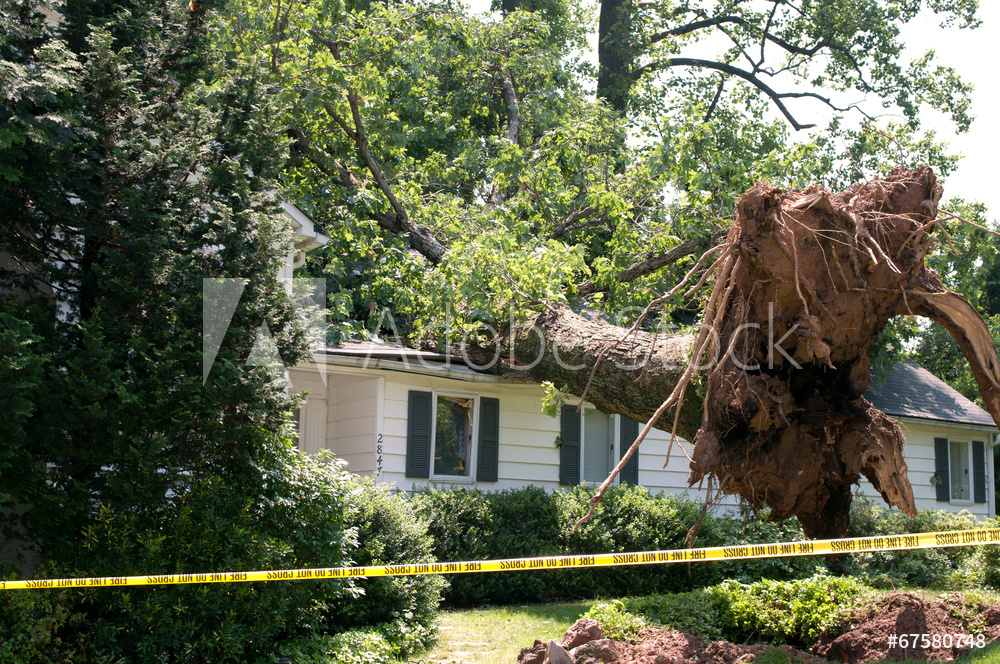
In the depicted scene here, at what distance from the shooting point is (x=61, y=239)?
6348 millimetres

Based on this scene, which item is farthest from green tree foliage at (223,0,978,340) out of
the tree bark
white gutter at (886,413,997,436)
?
white gutter at (886,413,997,436)

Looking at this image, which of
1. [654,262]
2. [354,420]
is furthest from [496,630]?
[654,262]

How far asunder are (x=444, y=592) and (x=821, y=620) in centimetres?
467

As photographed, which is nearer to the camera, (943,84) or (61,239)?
(61,239)

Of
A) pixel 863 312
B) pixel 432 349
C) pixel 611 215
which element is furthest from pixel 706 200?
pixel 863 312

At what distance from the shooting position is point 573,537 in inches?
433

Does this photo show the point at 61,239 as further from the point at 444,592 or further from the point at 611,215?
the point at 611,215

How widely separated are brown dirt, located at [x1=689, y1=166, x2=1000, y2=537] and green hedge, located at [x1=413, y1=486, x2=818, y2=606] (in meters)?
4.61

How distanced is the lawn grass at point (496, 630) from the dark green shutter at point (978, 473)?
12333 mm

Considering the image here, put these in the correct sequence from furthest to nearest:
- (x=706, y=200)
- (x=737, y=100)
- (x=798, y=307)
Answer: (x=737, y=100), (x=706, y=200), (x=798, y=307)

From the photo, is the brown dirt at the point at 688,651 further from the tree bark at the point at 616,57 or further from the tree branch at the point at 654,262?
the tree bark at the point at 616,57

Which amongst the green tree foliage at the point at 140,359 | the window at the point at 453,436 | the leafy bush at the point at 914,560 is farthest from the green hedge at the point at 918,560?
the green tree foliage at the point at 140,359

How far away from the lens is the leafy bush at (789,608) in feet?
20.7

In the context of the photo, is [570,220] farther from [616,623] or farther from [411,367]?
[616,623]
